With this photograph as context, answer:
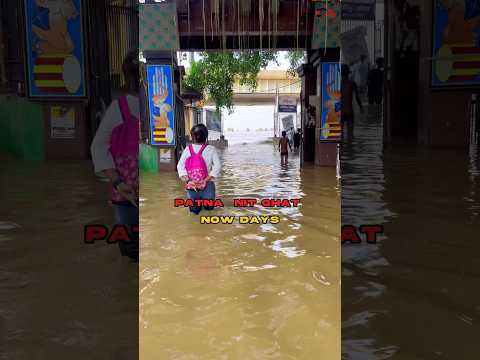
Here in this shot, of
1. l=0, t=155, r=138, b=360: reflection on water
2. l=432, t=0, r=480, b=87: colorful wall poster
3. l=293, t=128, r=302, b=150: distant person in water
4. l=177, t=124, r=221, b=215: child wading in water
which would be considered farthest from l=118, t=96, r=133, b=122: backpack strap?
l=432, t=0, r=480, b=87: colorful wall poster

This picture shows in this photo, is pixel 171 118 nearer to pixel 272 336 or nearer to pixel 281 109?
pixel 272 336

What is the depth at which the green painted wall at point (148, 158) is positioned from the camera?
151 centimetres

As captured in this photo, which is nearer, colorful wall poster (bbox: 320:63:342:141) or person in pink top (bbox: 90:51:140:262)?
person in pink top (bbox: 90:51:140:262)

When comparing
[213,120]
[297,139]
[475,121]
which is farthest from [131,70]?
[475,121]

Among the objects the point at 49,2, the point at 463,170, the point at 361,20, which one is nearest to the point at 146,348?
the point at 49,2

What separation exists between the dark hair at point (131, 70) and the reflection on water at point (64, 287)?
0.45m

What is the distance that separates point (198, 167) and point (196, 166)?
0.06ft

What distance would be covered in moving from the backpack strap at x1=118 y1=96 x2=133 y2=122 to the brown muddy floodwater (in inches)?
8.1

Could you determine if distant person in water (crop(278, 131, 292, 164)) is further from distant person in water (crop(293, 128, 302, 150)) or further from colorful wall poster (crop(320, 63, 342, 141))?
colorful wall poster (crop(320, 63, 342, 141))

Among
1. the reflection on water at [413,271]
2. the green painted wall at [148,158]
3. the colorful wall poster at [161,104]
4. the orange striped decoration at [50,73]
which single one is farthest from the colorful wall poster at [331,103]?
the orange striped decoration at [50,73]

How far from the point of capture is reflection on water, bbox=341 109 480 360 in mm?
1771

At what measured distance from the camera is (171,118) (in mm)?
1809

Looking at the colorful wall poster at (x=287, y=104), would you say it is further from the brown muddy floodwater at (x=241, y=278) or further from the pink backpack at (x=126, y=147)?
the pink backpack at (x=126, y=147)

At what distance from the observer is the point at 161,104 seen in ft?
5.78
